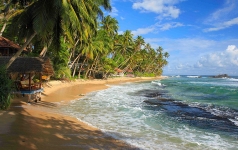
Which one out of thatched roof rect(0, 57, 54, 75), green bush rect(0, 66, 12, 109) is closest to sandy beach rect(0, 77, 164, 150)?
green bush rect(0, 66, 12, 109)

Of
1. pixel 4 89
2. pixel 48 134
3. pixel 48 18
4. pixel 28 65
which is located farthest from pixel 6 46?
pixel 48 134

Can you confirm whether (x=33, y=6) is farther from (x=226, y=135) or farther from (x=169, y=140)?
(x=226, y=135)

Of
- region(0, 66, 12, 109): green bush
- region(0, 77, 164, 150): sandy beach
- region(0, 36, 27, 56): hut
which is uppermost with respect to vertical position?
region(0, 36, 27, 56): hut

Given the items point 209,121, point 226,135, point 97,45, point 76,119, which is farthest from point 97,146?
point 97,45

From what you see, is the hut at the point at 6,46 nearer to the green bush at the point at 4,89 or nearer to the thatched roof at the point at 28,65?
the thatched roof at the point at 28,65

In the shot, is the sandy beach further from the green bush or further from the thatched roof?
the thatched roof

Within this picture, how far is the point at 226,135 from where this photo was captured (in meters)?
7.66

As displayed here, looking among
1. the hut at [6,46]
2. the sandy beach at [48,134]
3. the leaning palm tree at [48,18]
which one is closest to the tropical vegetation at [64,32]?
the leaning palm tree at [48,18]

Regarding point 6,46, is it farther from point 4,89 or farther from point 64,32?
point 4,89

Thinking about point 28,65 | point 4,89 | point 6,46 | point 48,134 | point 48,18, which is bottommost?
point 48,134

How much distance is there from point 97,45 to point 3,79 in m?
24.3

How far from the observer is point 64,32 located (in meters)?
14.6

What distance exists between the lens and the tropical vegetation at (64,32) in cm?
973

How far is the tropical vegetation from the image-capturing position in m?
9.73
